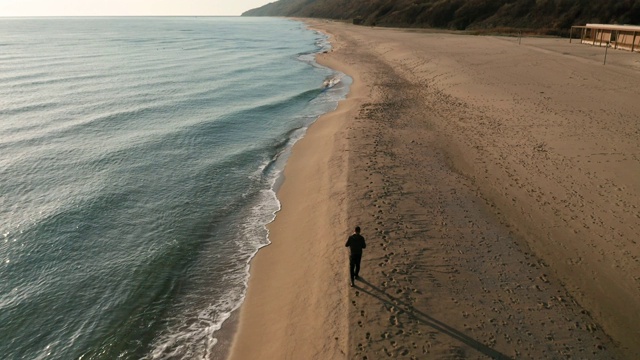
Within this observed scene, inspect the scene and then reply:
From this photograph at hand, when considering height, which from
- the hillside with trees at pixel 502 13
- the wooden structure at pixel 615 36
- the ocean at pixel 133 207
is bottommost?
the ocean at pixel 133 207

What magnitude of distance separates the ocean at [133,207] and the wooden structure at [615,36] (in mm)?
32272

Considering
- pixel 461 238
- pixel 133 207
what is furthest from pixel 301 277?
pixel 133 207

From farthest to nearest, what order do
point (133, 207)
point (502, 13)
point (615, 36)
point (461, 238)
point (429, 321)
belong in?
point (502, 13), point (615, 36), point (133, 207), point (461, 238), point (429, 321)

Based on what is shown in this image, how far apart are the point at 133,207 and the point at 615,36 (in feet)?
185

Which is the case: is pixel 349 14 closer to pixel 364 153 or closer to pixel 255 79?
pixel 255 79

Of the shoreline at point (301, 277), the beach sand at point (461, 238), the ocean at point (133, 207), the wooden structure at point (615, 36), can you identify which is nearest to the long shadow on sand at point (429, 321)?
the beach sand at point (461, 238)

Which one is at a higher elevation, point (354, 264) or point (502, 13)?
point (502, 13)

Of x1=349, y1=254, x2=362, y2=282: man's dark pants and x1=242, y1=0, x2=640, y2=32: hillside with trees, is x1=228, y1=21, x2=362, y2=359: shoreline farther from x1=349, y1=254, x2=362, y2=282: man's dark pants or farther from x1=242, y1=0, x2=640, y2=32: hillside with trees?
x1=242, y1=0, x2=640, y2=32: hillside with trees

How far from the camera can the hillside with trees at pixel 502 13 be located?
73.2 metres

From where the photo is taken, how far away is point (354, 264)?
35.9 feet

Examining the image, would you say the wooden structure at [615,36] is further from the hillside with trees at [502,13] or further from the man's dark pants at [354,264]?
the man's dark pants at [354,264]

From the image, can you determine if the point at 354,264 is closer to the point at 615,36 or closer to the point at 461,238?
the point at 461,238

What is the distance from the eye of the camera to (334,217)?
1462cm

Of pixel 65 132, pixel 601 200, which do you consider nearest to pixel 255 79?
pixel 65 132
